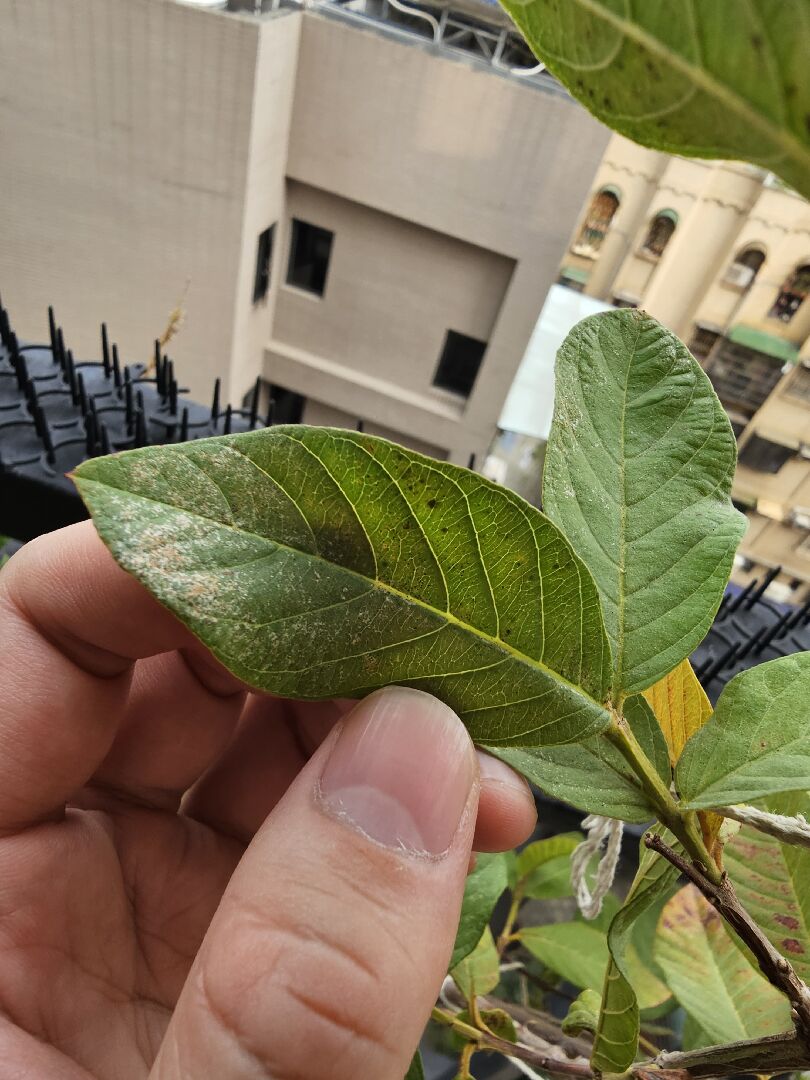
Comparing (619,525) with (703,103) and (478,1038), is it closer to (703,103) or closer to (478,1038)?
(703,103)

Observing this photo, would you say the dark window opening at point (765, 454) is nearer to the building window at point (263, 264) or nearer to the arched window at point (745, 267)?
the arched window at point (745, 267)

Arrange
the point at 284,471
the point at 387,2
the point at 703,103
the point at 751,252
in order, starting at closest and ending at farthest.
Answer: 1. the point at 703,103
2. the point at 284,471
3. the point at 387,2
4. the point at 751,252

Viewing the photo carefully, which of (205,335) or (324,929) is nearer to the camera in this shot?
(324,929)

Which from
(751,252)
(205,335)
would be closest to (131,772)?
(205,335)

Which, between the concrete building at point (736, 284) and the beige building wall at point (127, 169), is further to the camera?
the concrete building at point (736, 284)

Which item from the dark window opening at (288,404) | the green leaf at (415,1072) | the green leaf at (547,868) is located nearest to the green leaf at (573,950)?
the green leaf at (547,868)

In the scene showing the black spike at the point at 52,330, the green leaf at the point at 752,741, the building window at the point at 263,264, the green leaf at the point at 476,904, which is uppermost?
the green leaf at the point at 752,741
